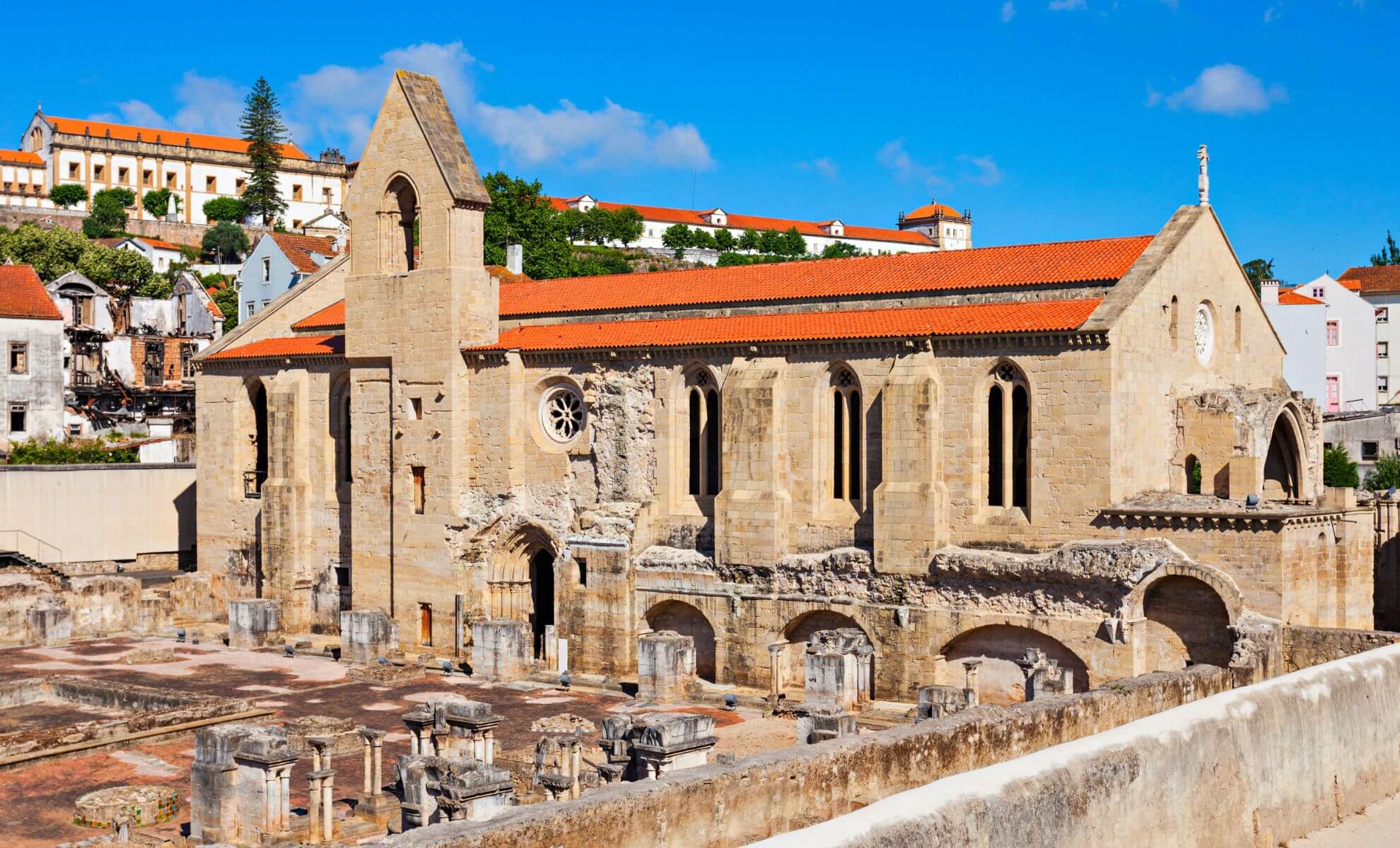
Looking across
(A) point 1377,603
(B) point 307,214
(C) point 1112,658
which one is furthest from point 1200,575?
(B) point 307,214

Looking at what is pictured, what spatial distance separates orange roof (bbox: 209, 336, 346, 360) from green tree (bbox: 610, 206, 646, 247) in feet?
293

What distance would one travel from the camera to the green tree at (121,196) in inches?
4877

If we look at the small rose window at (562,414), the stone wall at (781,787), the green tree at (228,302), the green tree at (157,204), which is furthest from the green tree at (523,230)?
the stone wall at (781,787)

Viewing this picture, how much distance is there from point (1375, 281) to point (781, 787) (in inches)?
2971

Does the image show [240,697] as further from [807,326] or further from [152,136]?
[152,136]

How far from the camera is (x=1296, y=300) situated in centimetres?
7194

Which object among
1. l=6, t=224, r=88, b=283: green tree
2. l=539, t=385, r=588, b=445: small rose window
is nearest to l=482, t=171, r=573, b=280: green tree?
l=6, t=224, r=88, b=283: green tree

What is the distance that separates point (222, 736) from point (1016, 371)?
57.5 ft

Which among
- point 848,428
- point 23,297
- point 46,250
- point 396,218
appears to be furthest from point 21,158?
point 848,428

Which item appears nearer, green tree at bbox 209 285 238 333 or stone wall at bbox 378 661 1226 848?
stone wall at bbox 378 661 1226 848

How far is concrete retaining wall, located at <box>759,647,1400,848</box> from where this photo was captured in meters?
11.6

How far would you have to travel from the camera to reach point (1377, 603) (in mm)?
37344

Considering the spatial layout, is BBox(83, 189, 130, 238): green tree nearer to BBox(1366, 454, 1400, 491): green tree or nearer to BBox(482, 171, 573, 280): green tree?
BBox(482, 171, 573, 280): green tree

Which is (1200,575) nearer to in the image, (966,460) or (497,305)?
(966,460)
